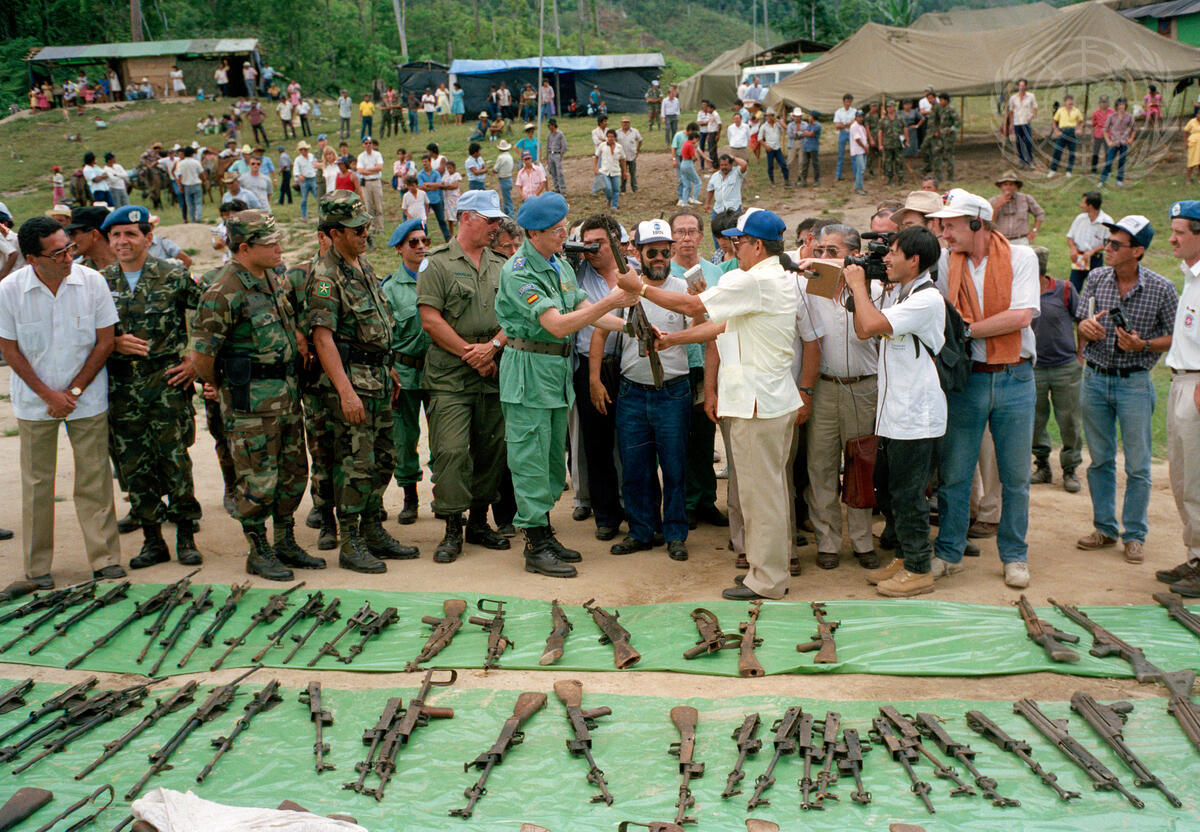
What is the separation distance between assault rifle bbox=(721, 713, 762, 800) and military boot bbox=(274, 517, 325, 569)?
129 inches

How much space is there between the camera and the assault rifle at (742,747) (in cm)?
405

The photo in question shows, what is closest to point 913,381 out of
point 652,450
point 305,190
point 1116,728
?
point 652,450

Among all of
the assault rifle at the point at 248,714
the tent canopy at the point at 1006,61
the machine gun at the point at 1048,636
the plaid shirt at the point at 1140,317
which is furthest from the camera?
the tent canopy at the point at 1006,61

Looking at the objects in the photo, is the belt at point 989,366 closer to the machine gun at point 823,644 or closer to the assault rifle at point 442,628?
the machine gun at point 823,644

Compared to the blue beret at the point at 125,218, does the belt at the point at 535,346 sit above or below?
below

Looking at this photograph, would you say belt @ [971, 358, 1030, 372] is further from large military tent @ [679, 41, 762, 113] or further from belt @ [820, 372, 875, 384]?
large military tent @ [679, 41, 762, 113]

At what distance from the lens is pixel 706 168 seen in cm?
2373

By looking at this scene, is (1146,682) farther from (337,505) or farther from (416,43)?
(416,43)

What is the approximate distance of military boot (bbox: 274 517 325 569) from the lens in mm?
6570

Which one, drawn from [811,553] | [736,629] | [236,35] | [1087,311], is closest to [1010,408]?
[1087,311]

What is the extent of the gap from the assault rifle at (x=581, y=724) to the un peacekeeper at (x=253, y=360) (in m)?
2.38

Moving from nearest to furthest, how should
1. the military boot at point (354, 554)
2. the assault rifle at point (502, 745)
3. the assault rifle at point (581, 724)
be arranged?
the assault rifle at point (502, 745) → the assault rifle at point (581, 724) → the military boot at point (354, 554)

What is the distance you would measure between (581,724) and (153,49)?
45462 mm

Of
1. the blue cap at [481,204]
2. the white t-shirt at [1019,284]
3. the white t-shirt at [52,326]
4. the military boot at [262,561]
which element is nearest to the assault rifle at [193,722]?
the military boot at [262,561]
